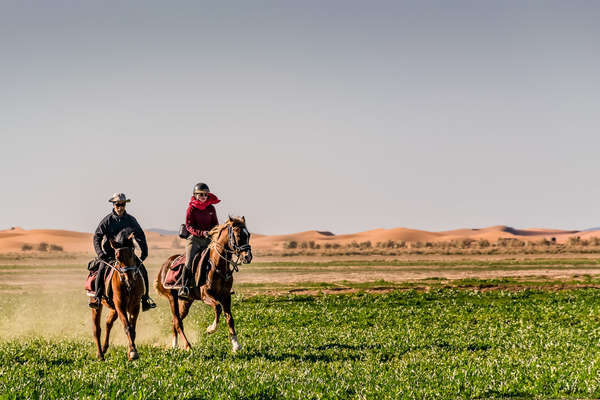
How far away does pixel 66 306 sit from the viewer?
36031 mm

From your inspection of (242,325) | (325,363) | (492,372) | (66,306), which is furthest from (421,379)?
(66,306)

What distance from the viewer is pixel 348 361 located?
14977 mm

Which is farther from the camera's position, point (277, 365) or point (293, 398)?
point (277, 365)

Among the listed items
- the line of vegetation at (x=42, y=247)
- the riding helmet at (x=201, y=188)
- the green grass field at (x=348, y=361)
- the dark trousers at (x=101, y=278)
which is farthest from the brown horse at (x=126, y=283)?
the line of vegetation at (x=42, y=247)

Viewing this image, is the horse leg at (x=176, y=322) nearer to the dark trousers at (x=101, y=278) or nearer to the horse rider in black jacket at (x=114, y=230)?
the dark trousers at (x=101, y=278)

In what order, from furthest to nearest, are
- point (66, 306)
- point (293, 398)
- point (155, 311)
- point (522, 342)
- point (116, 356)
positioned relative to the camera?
point (66, 306)
point (155, 311)
point (522, 342)
point (116, 356)
point (293, 398)

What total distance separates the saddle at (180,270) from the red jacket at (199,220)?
0.63 meters

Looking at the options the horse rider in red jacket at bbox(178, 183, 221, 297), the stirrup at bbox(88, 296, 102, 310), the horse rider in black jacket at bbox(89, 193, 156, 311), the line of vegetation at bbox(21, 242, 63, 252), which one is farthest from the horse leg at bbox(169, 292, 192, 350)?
A: the line of vegetation at bbox(21, 242, 63, 252)

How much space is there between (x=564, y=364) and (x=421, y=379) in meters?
3.73

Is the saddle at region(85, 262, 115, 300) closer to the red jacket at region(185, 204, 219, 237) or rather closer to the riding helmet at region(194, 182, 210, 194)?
the red jacket at region(185, 204, 219, 237)

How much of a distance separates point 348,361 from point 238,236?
13.5 ft

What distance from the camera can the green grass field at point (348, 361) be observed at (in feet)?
37.2

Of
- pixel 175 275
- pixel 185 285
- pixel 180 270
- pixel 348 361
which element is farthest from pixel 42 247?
pixel 348 361

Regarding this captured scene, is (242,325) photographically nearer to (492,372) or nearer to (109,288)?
(109,288)
